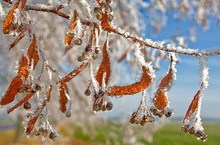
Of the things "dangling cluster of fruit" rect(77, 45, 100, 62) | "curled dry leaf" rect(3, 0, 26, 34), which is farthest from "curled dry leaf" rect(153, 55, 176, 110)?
"curled dry leaf" rect(3, 0, 26, 34)

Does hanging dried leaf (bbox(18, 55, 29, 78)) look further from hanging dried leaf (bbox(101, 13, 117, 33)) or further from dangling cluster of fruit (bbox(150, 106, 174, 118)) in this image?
dangling cluster of fruit (bbox(150, 106, 174, 118))

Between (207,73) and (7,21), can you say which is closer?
(7,21)

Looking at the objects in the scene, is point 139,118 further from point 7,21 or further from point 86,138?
point 86,138

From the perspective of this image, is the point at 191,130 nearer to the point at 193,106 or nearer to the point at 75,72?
the point at 193,106

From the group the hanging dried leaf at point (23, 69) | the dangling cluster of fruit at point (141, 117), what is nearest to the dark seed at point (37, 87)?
the hanging dried leaf at point (23, 69)

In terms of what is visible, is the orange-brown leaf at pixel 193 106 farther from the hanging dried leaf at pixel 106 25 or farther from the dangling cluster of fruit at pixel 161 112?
the hanging dried leaf at pixel 106 25

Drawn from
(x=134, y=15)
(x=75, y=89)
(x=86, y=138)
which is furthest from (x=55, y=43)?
(x=86, y=138)
